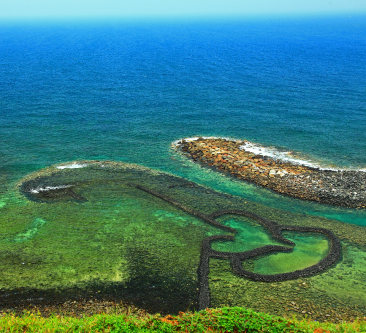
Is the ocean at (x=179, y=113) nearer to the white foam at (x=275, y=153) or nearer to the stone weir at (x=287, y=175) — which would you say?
the white foam at (x=275, y=153)

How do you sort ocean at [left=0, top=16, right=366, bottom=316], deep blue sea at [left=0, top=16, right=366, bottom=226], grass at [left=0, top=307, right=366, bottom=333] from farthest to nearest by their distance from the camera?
deep blue sea at [left=0, top=16, right=366, bottom=226], ocean at [left=0, top=16, right=366, bottom=316], grass at [left=0, top=307, right=366, bottom=333]

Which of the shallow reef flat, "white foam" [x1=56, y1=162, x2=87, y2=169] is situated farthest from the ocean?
the shallow reef flat

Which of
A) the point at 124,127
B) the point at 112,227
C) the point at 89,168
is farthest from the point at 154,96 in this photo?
the point at 112,227

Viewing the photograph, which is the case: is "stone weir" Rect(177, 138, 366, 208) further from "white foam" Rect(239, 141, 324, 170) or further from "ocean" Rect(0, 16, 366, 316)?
"ocean" Rect(0, 16, 366, 316)

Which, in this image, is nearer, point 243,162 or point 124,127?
point 243,162

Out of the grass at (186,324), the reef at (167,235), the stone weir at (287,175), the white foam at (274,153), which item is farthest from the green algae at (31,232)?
the white foam at (274,153)

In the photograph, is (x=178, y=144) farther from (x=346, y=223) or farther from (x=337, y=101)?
(x=337, y=101)

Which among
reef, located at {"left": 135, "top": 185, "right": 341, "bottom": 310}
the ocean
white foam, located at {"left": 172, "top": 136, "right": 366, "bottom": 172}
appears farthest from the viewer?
white foam, located at {"left": 172, "top": 136, "right": 366, "bottom": 172}
